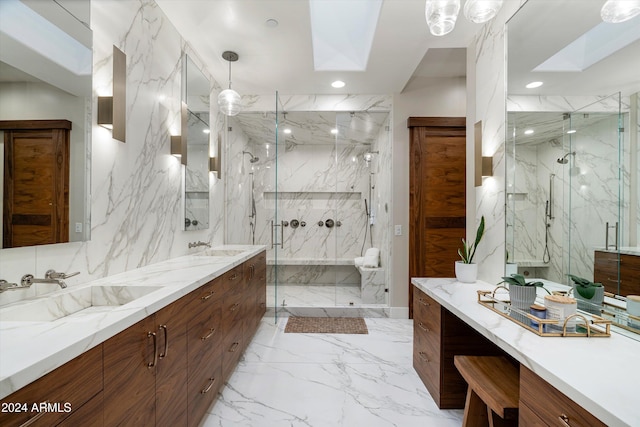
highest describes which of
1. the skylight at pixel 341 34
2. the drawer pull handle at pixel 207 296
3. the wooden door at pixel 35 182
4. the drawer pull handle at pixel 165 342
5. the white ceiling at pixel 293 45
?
the skylight at pixel 341 34

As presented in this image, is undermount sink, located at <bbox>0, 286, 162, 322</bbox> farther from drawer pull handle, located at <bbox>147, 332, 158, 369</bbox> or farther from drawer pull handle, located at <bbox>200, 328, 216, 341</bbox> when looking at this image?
drawer pull handle, located at <bbox>200, 328, 216, 341</bbox>

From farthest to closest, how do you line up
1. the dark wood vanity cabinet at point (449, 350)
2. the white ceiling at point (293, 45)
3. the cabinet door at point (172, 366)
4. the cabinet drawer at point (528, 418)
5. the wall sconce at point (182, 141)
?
the wall sconce at point (182, 141), the white ceiling at point (293, 45), the dark wood vanity cabinet at point (449, 350), the cabinet door at point (172, 366), the cabinet drawer at point (528, 418)

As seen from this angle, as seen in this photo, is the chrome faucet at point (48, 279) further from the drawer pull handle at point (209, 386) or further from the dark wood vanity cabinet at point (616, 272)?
the dark wood vanity cabinet at point (616, 272)

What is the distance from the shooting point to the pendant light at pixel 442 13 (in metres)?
1.41

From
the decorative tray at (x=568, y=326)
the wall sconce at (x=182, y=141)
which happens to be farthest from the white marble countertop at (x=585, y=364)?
the wall sconce at (x=182, y=141)

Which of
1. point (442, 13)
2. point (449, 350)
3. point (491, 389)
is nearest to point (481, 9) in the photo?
point (442, 13)

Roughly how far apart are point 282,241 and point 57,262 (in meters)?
3.36

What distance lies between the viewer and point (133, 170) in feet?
6.63

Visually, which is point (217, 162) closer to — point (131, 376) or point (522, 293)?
point (131, 376)

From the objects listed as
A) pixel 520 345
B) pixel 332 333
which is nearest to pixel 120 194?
pixel 520 345

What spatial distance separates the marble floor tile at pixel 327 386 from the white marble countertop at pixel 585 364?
963 millimetres

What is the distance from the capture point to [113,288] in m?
1.52

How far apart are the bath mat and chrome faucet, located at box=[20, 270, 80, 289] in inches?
93.2

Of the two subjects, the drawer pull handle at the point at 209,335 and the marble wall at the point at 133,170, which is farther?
the drawer pull handle at the point at 209,335
